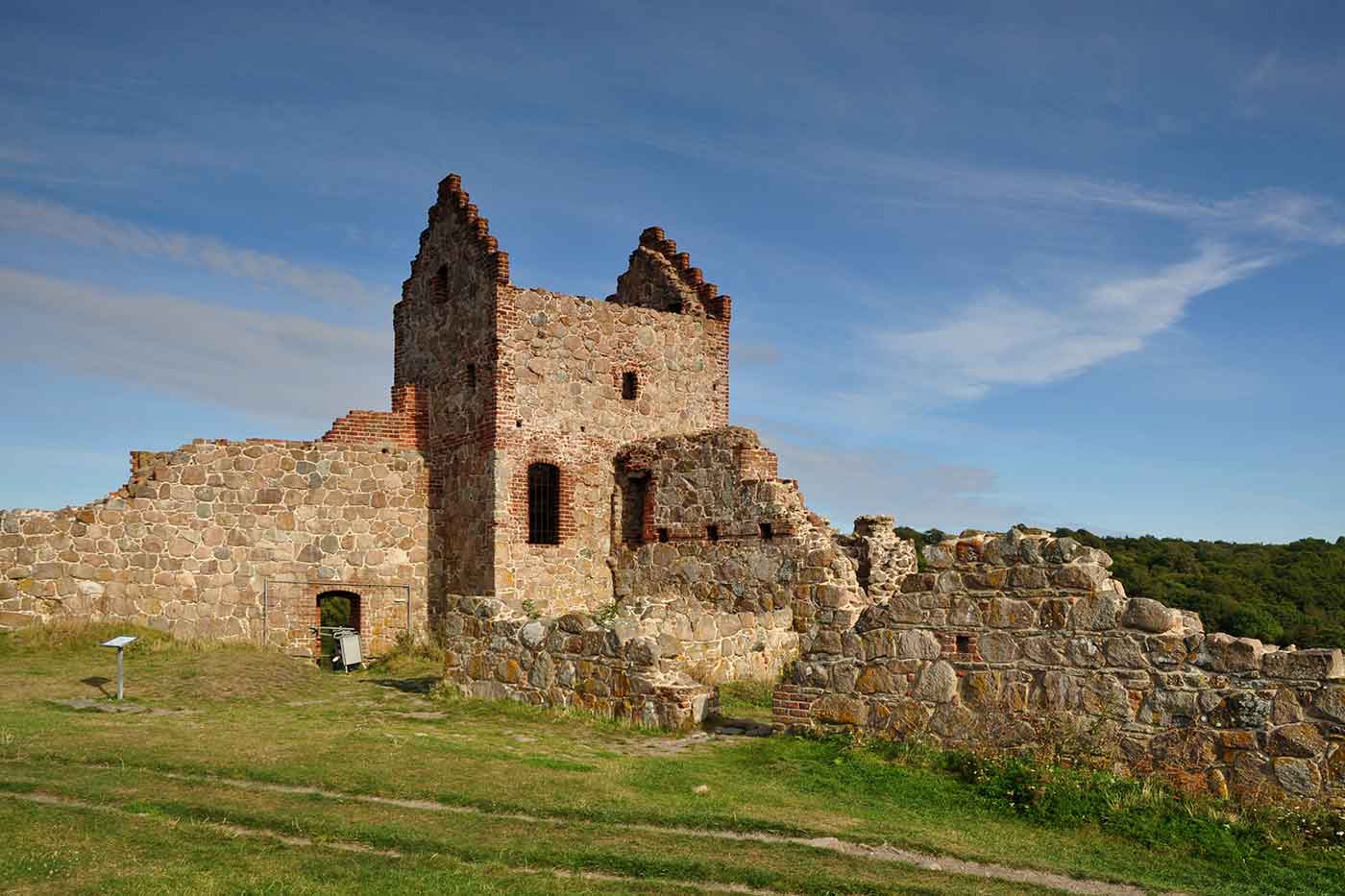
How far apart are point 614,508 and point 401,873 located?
1425cm

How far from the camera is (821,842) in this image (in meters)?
8.24

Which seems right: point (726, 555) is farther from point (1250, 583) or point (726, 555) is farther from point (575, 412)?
point (1250, 583)

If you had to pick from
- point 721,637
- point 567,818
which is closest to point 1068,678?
point 567,818

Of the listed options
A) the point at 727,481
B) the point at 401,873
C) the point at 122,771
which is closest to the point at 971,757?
the point at 401,873

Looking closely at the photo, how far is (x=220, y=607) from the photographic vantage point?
65.0ft

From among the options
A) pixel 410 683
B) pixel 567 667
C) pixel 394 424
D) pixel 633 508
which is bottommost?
pixel 410 683

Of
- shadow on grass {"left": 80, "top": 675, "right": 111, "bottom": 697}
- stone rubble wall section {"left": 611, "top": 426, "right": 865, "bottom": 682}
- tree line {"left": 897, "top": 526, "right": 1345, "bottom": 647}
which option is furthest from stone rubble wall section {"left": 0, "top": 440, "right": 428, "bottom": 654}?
tree line {"left": 897, "top": 526, "right": 1345, "bottom": 647}

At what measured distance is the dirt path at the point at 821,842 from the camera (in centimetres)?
757

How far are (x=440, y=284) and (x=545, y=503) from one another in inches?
207

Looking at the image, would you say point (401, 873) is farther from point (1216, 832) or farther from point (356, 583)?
point (356, 583)

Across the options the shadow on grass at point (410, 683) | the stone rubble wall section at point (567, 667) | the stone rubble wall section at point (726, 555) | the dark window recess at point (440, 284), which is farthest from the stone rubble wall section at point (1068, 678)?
the dark window recess at point (440, 284)

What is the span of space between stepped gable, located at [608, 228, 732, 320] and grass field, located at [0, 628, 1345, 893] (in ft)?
41.4

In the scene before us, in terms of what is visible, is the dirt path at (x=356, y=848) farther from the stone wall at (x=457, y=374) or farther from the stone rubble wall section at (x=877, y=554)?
the stone rubble wall section at (x=877, y=554)

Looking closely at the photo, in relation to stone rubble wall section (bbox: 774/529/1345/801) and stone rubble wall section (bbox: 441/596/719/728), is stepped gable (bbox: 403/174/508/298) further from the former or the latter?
stone rubble wall section (bbox: 774/529/1345/801)
